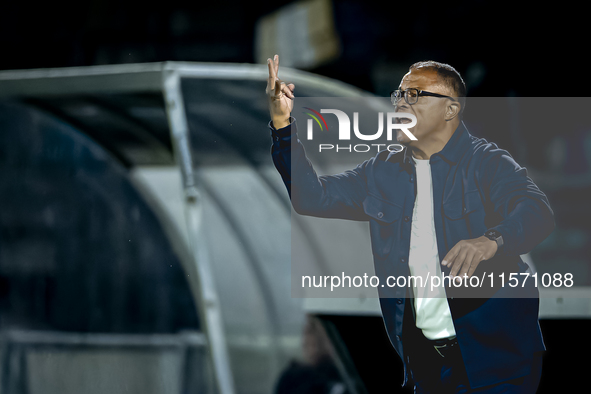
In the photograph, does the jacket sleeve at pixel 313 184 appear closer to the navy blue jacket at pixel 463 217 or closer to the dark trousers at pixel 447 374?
the navy blue jacket at pixel 463 217

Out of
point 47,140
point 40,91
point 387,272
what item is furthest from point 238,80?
point 387,272

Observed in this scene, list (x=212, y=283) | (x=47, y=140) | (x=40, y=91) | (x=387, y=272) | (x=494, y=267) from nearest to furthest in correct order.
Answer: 1. (x=494, y=267)
2. (x=387, y=272)
3. (x=212, y=283)
4. (x=40, y=91)
5. (x=47, y=140)

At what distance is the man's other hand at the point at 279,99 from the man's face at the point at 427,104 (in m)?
0.39

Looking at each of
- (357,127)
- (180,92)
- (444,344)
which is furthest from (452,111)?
(180,92)

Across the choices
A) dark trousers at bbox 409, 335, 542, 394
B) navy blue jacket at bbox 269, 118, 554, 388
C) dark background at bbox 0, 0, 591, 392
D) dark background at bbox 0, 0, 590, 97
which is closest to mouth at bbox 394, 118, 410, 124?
navy blue jacket at bbox 269, 118, 554, 388

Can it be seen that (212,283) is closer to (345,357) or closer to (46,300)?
(345,357)

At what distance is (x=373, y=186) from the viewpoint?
7.09ft

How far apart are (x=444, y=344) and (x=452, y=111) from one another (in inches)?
31.1

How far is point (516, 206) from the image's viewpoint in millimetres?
1957

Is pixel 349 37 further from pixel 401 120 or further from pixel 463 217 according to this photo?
pixel 463 217

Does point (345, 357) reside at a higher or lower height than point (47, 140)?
lower

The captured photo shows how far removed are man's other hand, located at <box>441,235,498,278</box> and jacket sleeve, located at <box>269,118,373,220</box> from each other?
346mm

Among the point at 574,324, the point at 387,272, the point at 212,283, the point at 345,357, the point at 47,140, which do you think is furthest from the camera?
the point at 47,140

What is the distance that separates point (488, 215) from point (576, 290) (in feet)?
1.70
